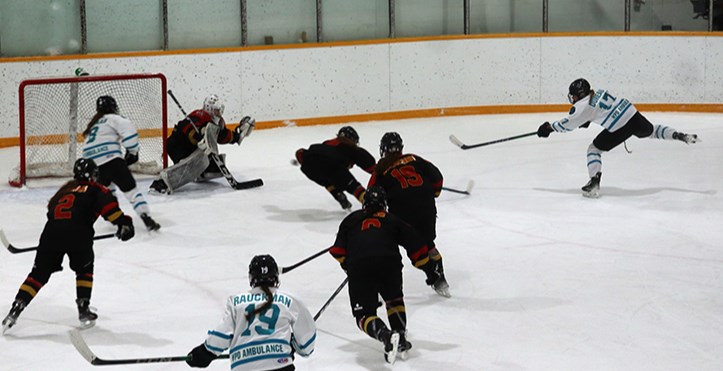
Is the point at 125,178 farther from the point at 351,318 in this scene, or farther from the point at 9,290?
the point at 351,318

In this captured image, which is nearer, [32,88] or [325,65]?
[32,88]

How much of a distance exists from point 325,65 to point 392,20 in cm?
109

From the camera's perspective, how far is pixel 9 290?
6691mm

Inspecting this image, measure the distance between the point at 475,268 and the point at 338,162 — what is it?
1.60 meters

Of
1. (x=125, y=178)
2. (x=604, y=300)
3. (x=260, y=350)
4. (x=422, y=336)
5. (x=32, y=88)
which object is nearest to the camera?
(x=260, y=350)

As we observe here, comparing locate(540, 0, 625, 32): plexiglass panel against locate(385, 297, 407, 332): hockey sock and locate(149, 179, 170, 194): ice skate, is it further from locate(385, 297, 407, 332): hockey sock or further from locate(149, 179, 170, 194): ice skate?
locate(385, 297, 407, 332): hockey sock

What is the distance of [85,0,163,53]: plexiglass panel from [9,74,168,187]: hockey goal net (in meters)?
1.55

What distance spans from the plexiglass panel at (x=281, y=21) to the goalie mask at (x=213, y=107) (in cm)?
324

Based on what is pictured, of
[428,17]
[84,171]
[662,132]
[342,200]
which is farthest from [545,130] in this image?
[428,17]

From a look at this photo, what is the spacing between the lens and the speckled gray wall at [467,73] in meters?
12.5

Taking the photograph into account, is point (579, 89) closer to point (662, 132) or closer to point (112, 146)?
point (662, 132)

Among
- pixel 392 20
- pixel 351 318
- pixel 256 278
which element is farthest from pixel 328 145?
pixel 392 20

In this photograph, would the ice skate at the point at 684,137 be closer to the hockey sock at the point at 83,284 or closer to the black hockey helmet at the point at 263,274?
the hockey sock at the point at 83,284

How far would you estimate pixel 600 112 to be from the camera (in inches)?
355
